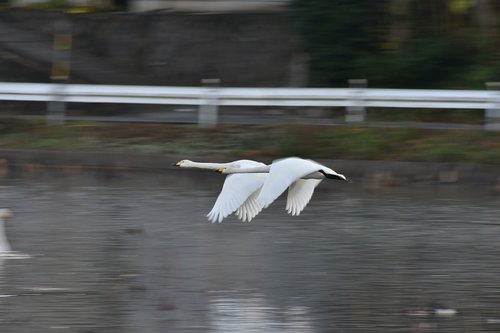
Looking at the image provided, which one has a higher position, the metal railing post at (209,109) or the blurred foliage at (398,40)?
the blurred foliage at (398,40)

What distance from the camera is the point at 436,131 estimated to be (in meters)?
15.4

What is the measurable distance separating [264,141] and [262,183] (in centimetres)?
555

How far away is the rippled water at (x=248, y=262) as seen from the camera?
325 inches

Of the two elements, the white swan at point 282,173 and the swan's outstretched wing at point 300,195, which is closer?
the white swan at point 282,173

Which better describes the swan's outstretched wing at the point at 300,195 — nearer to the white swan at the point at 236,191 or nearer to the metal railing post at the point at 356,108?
the white swan at the point at 236,191

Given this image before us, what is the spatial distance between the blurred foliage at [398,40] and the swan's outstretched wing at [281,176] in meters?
8.75

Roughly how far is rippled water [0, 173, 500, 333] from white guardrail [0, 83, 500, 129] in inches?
81.6

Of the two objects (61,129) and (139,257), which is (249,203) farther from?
(61,129)

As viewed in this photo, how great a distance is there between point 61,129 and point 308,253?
22.4ft

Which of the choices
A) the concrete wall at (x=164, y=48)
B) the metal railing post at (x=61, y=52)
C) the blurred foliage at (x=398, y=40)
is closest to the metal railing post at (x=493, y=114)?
the blurred foliage at (x=398, y=40)

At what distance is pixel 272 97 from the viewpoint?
1641 cm

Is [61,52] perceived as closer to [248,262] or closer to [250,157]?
[250,157]

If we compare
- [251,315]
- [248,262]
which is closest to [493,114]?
[248,262]

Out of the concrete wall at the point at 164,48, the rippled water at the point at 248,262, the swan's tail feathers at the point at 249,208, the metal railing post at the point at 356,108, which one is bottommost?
the rippled water at the point at 248,262
